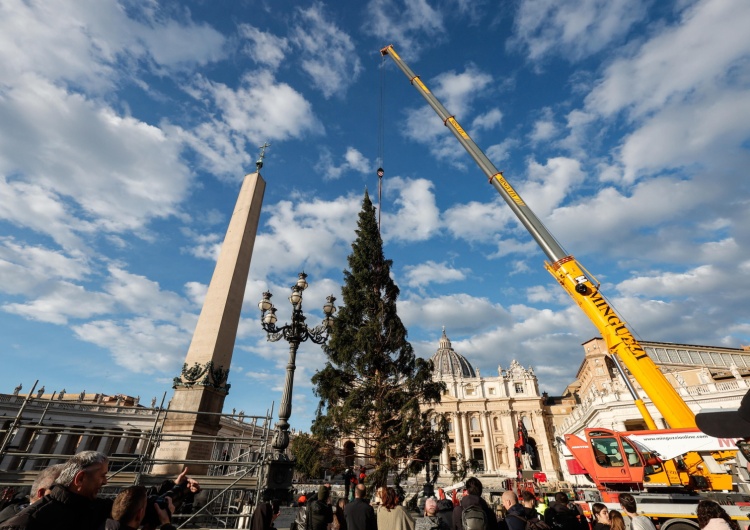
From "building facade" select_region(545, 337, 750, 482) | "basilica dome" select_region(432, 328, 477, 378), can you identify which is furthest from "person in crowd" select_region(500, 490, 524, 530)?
"basilica dome" select_region(432, 328, 477, 378)

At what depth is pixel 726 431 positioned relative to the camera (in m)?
2.65

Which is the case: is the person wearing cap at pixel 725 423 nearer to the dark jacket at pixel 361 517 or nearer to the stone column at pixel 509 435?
the dark jacket at pixel 361 517

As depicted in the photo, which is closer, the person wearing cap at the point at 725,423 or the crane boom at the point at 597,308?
the person wearing cap at the point at 725,423

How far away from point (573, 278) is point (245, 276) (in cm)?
1119

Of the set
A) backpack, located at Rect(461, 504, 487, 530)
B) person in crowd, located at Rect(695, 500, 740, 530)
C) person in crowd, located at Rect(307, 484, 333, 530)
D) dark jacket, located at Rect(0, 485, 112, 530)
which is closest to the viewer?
dark jacket, located at Rect(0, 485, 112, 530)

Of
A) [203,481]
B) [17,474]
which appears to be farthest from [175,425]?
[17,474]

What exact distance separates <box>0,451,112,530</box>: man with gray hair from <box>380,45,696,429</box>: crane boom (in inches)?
462

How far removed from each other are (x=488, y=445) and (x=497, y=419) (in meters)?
5.24

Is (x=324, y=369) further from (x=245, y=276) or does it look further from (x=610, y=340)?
(x=610, y=340)

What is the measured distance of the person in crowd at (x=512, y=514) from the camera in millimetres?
4984

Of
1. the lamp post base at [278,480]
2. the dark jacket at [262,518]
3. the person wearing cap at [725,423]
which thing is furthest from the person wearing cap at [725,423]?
the lamp post base at [278,480]

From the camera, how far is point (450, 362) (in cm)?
9725

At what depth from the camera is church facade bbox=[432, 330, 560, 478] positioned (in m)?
65.3

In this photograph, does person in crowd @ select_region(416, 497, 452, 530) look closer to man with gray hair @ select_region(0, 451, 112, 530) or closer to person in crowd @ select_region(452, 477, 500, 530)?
person in crowd @ select_region(452, 477, 500, 530)
